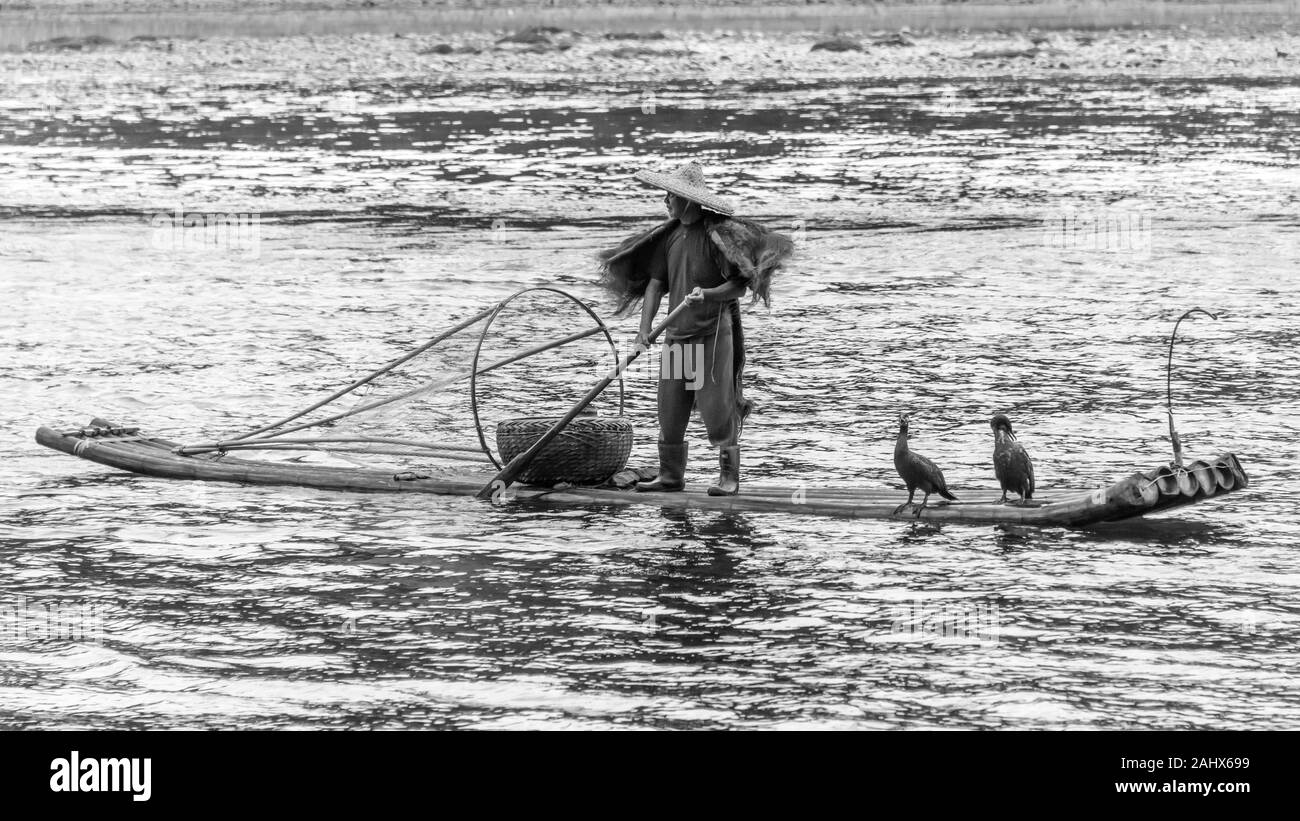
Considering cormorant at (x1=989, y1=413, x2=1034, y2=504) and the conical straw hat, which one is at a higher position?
the conical straw hat

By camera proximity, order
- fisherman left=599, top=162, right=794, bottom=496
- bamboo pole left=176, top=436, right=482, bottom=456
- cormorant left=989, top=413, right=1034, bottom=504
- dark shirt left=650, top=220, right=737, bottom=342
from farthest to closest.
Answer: bamboo pole left=176, top=436, right=482, bottom=456, dark shirt left=650, top=220, right=737, bottom=342, fisherman left=599, top=162, right=794, bottom=496, cormorant left=989, top=413, right=1034, bottom=504

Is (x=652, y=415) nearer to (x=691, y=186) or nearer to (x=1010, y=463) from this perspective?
(x=691, y=186)

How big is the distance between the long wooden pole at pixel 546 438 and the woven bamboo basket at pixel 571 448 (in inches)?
3.6

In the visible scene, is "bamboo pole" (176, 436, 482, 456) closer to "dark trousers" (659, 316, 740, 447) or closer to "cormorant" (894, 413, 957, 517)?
"dark trousers" (659, 316, 740, 447)

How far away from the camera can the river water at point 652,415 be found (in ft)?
27.0

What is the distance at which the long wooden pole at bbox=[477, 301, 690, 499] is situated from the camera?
10477 millimetres

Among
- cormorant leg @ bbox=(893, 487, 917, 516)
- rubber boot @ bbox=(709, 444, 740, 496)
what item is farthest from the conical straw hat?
cormorant leg @ bbox=(893, 487, 917, 516)

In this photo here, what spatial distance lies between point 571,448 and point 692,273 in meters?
1.38

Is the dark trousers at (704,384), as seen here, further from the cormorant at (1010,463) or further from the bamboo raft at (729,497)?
the cormorant at (1010,463)

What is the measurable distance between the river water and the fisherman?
516 millimetres

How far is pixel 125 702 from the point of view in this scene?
8008 millimetres

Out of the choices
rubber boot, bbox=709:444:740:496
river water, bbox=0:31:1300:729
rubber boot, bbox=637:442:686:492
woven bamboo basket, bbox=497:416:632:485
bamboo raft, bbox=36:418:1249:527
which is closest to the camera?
river water, bbox=0:31:1300:729

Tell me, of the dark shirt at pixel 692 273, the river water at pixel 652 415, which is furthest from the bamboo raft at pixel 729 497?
the dark shirt at pixel 692 273

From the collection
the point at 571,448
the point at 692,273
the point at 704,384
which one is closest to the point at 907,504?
the point at 704,384
